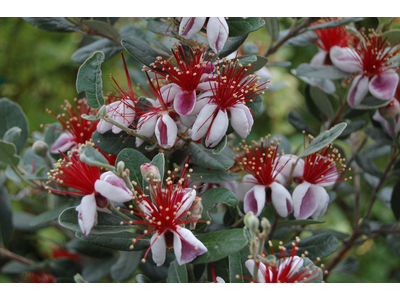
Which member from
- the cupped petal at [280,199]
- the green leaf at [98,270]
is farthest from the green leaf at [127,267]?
the cupped petal at [280,199]

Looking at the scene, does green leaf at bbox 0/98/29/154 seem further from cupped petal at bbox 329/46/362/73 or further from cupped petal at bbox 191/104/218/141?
cupped petal at bbox 329/46/362/73

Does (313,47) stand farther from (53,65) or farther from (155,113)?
(53,65)

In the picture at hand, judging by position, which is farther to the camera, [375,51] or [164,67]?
[375,51]

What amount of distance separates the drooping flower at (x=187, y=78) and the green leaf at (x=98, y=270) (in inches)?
21.2

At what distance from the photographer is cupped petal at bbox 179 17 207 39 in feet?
1.97

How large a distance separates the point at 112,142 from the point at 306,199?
36cm

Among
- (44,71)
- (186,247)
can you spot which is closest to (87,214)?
(186,247)

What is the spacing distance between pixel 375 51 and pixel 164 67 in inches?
17.9

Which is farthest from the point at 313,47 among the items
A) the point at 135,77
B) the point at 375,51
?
the point at 135,77

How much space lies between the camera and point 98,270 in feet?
3.13

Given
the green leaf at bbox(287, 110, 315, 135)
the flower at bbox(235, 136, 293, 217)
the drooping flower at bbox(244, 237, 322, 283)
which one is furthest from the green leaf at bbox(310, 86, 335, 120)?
the drooping flower at bbox(244, 237, 322, 283)

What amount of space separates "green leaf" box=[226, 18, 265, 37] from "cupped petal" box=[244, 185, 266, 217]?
270 millimetres

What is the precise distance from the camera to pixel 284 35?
95cm

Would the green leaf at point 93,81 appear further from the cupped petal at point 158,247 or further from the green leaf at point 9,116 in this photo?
the green leaf at point 9,116
